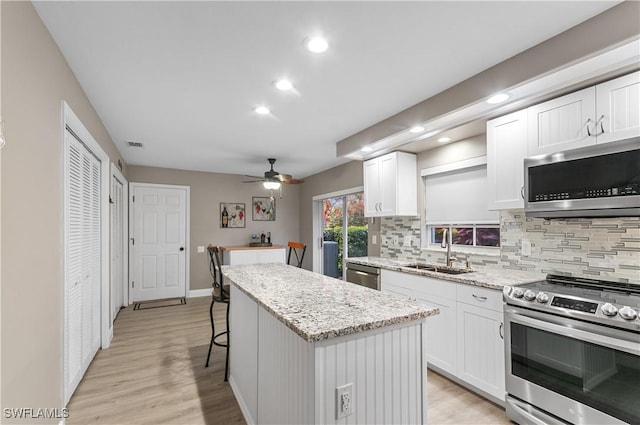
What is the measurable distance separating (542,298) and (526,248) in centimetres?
86

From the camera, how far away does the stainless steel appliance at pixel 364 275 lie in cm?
338

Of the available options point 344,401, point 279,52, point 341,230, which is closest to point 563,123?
point 279,52

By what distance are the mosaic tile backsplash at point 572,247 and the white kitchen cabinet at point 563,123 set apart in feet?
1.97

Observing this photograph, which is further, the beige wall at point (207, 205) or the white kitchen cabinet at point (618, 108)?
the beige wall at point (207, 205)

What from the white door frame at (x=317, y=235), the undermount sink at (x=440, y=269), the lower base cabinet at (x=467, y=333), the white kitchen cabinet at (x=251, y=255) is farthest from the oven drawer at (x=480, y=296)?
the white kitchen cabinet at (x=251, y=255)

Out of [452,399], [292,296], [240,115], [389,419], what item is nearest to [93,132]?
[240,115]

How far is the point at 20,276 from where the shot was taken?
4.55 feet

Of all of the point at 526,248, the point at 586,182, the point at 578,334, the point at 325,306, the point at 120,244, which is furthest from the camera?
the point at 120,244

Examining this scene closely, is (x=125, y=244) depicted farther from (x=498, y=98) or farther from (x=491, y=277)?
(x=498, y=98)

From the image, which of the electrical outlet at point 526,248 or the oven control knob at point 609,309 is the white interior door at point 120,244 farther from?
Result: the oven control knob at point 609,309

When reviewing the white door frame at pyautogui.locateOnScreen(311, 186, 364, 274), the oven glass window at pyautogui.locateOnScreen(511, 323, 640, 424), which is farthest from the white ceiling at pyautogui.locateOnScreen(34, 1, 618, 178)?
the white door frame at pyautogui.locateOnScreen(311, 186, 364, 274)

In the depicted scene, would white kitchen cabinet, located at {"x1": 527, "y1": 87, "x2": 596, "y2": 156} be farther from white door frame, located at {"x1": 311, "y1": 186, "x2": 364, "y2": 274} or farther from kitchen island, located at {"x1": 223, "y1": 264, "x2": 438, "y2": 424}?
white door frame, located at {"x1": 311, "y1": 186, "x2": 364, "y2": 274}

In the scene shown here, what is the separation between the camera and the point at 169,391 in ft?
8.14

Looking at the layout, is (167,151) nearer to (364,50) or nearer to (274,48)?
(274,48)
